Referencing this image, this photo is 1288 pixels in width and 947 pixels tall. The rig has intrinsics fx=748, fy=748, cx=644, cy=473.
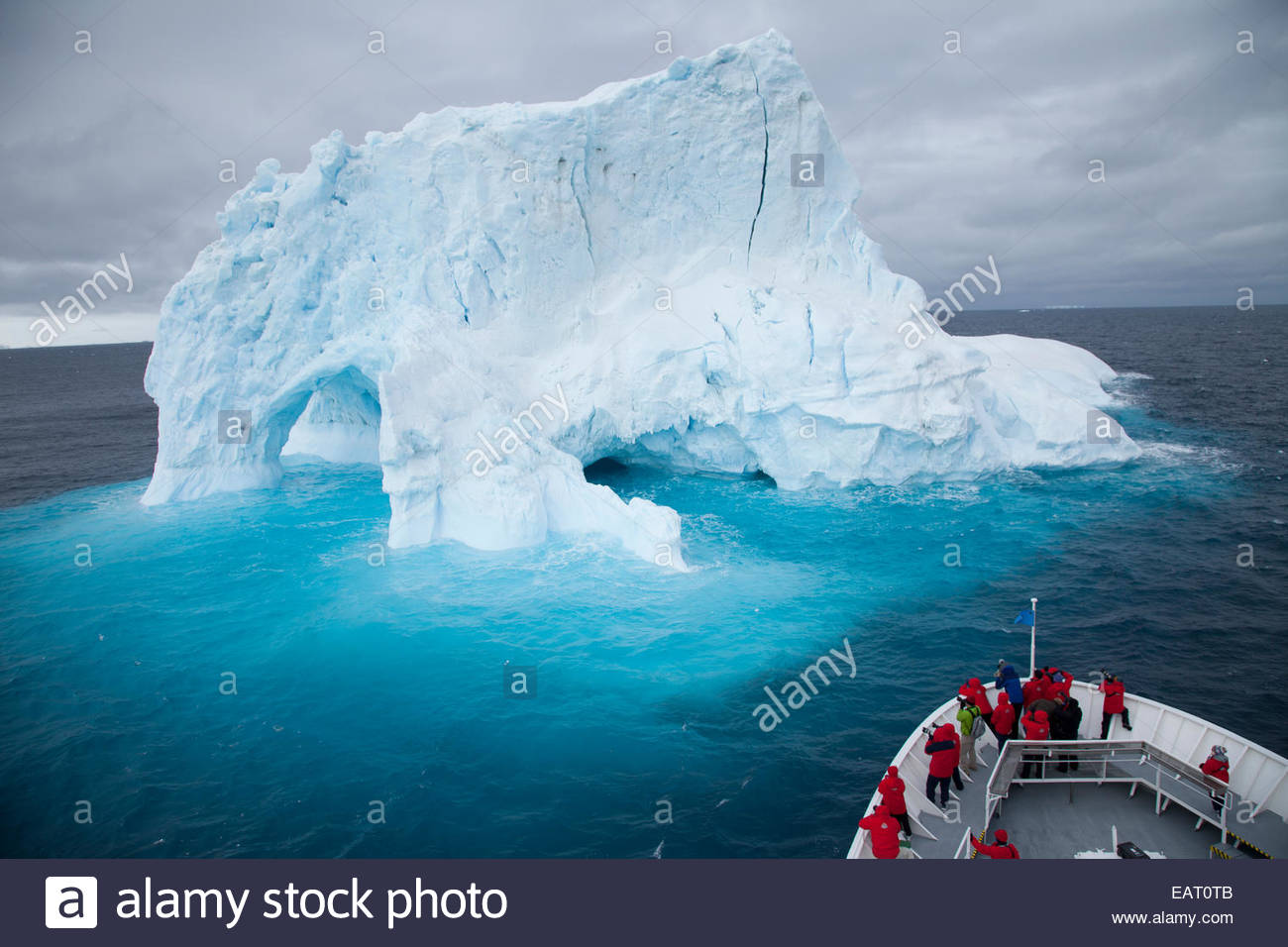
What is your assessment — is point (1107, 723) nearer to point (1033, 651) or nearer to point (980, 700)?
point (1033, 651)

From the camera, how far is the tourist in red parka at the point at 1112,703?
11.2m

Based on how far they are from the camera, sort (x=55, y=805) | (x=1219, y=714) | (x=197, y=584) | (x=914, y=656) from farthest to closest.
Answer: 1. (x=197, y=584)
2. (x=914, y=656)
3. (x=1219, y=714)
4. (x=55, y=805)

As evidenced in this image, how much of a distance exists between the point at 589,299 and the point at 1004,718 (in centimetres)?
2028

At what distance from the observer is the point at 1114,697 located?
37.0ft

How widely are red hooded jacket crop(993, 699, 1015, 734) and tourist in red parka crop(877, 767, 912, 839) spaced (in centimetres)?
244

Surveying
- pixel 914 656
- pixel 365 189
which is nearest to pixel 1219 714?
pixel 914 656

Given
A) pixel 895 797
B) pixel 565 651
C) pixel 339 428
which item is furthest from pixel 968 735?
pixel 339 428

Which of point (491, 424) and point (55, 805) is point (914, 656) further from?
point (55, 805)

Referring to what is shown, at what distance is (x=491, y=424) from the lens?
21.8m

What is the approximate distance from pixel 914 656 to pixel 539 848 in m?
8.52

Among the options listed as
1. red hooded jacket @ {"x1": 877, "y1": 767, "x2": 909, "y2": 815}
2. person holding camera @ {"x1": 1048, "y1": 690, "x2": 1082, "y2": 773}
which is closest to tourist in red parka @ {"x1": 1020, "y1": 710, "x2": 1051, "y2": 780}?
person holding camera @ {"x1": 1048, "y1": 690, "x2": 1082, "y2": 773}

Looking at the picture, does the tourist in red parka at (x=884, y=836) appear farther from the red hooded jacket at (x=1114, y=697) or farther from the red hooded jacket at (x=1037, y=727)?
the red hooded jacket at (x=1114, y=697)

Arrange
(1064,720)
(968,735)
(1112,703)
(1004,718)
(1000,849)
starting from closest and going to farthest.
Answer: (1000,849) < (968,735) < (1004,718) < (1064,720) < (1112,703)

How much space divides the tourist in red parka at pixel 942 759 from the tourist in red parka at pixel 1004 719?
1307 millimetres
